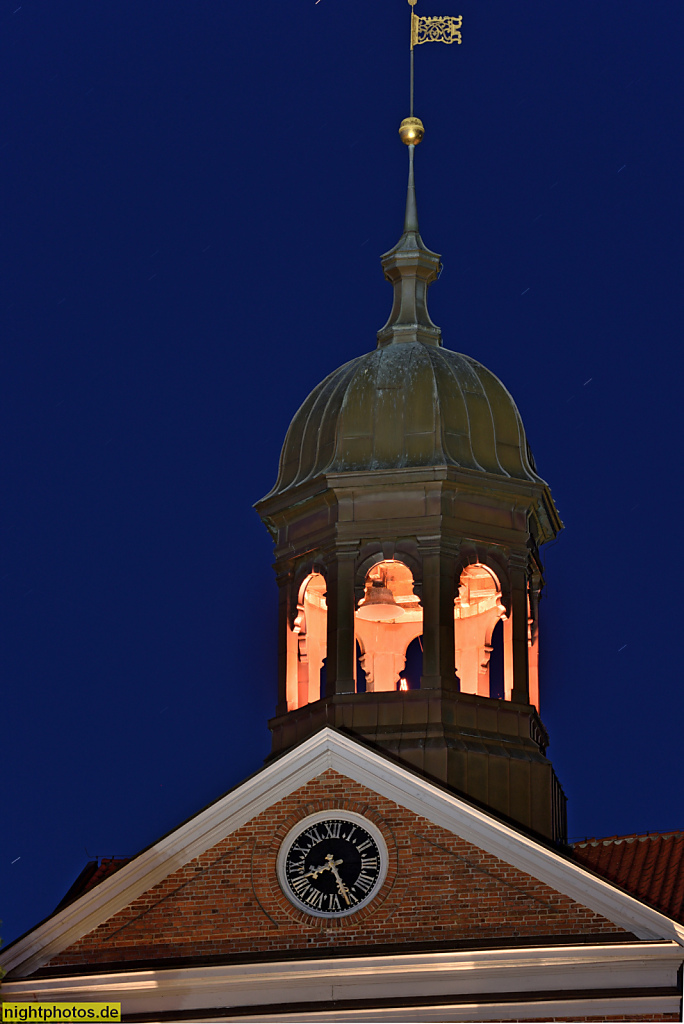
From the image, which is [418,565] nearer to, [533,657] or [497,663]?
[533,657]

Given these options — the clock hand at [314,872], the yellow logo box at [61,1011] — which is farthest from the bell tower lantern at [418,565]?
the yellow logo box at [61,1011]

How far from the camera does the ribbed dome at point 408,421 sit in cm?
3441

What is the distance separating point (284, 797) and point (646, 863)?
589 cm

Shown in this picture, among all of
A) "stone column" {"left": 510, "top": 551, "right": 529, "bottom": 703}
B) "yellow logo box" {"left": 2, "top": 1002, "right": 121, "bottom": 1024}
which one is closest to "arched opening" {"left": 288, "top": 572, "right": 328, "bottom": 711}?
"stone column" {"left": 510, "top": 551, "right": 529, "bottom": 703}

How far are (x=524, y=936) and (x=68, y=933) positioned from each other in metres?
6.12

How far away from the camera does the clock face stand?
29594 mm

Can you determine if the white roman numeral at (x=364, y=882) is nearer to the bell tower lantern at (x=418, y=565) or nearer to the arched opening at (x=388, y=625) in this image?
the bell tower lantern at (x=418, y=565)

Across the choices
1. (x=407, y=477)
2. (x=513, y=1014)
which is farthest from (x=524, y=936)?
(x=407, y=477)

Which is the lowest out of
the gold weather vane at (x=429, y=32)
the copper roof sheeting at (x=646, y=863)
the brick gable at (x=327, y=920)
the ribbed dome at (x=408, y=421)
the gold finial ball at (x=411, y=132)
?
the brick gable at (x=327, y=920)

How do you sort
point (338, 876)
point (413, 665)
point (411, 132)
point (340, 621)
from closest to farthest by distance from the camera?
point (338, 876), point (340, 621), point (411, 132), point (413, 665)

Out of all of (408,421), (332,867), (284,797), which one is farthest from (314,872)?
(408,421)

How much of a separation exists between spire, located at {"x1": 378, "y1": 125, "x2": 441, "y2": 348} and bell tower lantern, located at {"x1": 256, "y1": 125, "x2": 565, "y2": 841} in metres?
0.06

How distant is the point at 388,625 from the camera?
3644 cm

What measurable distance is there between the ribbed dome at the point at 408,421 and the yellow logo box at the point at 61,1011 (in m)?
9.26
